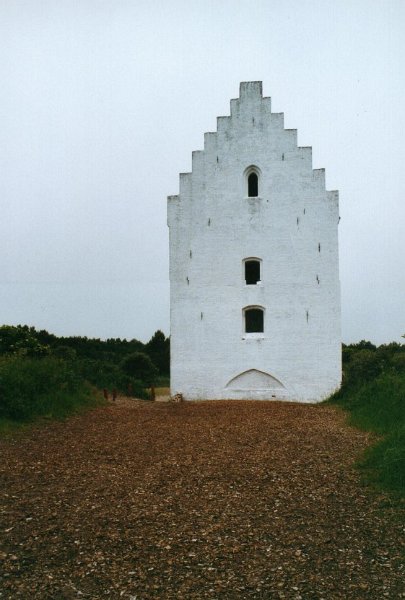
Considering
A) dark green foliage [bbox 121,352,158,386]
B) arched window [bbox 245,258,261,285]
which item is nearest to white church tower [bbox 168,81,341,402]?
arched window [bbox 245,258,261,285]

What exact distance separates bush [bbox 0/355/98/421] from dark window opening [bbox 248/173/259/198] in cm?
889

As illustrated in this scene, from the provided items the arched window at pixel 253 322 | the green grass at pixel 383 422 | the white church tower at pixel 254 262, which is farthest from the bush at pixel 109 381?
the green grass at pixel 383 422

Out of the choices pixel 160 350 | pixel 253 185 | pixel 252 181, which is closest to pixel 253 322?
pixel 253 185

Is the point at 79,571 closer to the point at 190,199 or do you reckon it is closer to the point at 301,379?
the point at 301,379

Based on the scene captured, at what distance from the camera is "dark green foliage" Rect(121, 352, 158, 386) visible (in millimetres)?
26641

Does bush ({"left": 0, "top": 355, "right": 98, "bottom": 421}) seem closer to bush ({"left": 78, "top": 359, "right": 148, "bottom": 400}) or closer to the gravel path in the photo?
the gravel path

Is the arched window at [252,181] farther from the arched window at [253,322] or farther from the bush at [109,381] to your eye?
the bush at [109,381]

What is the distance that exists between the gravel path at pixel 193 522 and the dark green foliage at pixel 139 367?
1723 centimetres

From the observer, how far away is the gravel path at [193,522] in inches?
163

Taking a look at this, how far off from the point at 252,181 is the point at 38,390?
36.0ft

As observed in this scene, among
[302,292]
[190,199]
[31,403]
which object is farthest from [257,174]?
[31,403]

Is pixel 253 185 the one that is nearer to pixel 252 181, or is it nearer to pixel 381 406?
pixel 252 181

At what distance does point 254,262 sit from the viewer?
19.2m

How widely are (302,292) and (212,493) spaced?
12.6m
